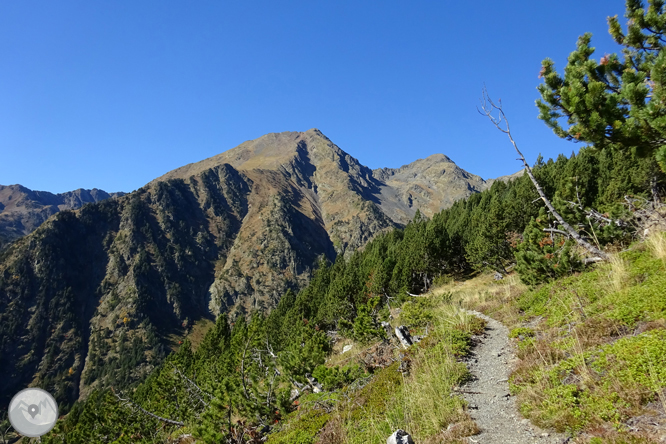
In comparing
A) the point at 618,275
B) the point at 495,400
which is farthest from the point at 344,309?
the point at 495,400

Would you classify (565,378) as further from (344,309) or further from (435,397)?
(344,309)

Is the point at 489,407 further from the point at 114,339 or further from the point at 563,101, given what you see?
the point at 114,339

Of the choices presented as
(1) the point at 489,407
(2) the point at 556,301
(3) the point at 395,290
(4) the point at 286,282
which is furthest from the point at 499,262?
(4) the point at 286,282

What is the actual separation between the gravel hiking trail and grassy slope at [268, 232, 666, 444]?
6.5 inches

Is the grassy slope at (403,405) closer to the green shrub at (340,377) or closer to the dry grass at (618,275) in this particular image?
the green shrub at (340,377)

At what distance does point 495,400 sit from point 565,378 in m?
1.09

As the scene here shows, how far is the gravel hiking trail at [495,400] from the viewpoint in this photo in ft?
13.1

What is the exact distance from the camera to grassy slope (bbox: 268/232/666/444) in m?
3.60

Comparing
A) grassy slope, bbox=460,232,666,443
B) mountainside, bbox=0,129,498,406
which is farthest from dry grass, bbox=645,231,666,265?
mountainside, bbox=0,129,498,406

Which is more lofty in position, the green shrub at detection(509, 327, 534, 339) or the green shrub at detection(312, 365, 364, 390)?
the green shrub at detection(509, 327, 534, 339)

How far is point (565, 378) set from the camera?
4602mm

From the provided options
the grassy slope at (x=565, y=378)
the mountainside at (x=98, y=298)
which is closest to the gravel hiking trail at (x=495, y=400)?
the grassy slope at (x=565, y=378)

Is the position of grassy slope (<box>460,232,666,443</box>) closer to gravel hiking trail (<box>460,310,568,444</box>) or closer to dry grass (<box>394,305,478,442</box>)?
gravel hiking trail (<box>460,310,568,444</box>)

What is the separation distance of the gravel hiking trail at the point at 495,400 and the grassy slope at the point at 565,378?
166mm
